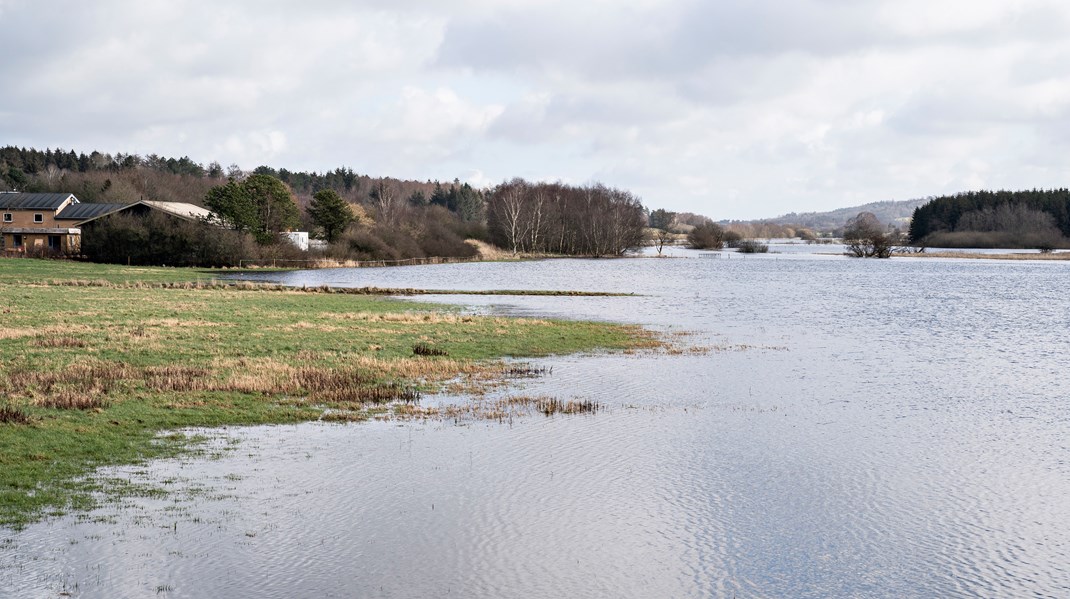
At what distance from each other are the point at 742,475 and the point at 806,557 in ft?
12.8

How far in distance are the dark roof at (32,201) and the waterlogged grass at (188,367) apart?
77405 millimetres

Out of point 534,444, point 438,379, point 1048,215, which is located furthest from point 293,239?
point 1048,215

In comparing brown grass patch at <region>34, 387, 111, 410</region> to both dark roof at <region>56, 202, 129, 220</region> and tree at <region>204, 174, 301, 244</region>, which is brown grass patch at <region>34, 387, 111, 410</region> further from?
dark roof at <region>56, 202, 129, 220</region>

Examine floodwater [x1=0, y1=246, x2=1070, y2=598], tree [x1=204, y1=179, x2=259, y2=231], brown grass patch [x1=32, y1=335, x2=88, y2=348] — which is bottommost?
floodwater [x1=0, y1=246, x2=1070, y2=598]

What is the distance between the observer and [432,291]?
61938 millimetres

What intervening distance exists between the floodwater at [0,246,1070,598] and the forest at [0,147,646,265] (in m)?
79.5

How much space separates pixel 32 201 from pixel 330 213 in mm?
37104

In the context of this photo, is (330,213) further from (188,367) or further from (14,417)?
(14,417)

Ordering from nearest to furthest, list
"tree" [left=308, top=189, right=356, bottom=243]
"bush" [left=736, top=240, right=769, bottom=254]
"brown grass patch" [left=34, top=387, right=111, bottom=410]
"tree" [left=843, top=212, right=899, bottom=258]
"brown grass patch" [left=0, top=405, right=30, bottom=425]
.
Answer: "brown grass patch" [left=0, top=405, right=30, bottom=425], "brown grass patch" [left=34, top=387, right=111, bottom=410], "tree" [left=308, top=189, right=356, bottom=243], "tree" [left=843, top=212, right=899, bottom=258], "bush" [left=736, top=240, right=769, bottom=254]

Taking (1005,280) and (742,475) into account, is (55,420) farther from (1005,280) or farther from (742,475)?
(1005,280)

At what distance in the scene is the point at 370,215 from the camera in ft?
549

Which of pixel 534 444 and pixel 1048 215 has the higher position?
pixel 1048 215

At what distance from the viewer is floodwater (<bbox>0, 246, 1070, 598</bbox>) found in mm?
10875

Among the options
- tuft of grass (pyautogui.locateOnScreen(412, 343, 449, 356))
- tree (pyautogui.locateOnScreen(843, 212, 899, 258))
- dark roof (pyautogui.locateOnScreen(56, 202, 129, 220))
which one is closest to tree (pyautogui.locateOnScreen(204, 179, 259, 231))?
dark roof (pyautogui.locateOnScreen(56, 202, 129, 220))
